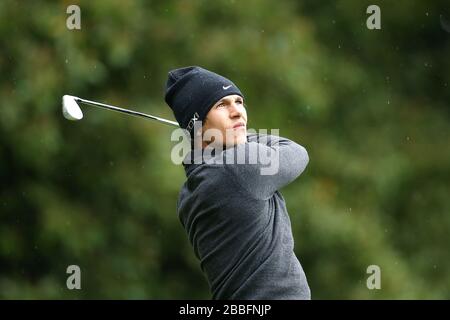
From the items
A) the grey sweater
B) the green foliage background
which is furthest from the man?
the green foliage background

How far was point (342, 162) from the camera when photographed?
28.8ft

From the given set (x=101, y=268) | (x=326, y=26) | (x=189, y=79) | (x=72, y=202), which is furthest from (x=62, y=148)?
(x=189, y=79)

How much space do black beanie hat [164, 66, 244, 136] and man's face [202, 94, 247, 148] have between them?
18 millimetres

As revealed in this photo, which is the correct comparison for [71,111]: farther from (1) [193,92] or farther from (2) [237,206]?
(2) [237,206]

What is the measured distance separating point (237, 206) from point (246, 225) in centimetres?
6

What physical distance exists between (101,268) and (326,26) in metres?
2.65

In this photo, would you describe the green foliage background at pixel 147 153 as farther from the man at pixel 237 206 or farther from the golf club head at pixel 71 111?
the man at pixel 237 206

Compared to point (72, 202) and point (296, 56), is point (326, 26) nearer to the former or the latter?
point (296, 56)

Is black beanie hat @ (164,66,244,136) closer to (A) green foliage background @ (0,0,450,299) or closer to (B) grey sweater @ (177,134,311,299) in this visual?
(B) grey sweater @ (177,134,311,299)

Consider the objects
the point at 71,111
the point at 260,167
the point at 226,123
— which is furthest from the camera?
the point at 71,111

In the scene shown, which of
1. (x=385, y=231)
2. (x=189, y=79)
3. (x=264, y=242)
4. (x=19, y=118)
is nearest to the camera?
(x=264, y=242)

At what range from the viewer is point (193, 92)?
10.9 feet

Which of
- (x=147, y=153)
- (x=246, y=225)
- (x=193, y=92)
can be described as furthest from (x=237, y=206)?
(x=147, y=153)

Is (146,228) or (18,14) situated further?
(146,228)
